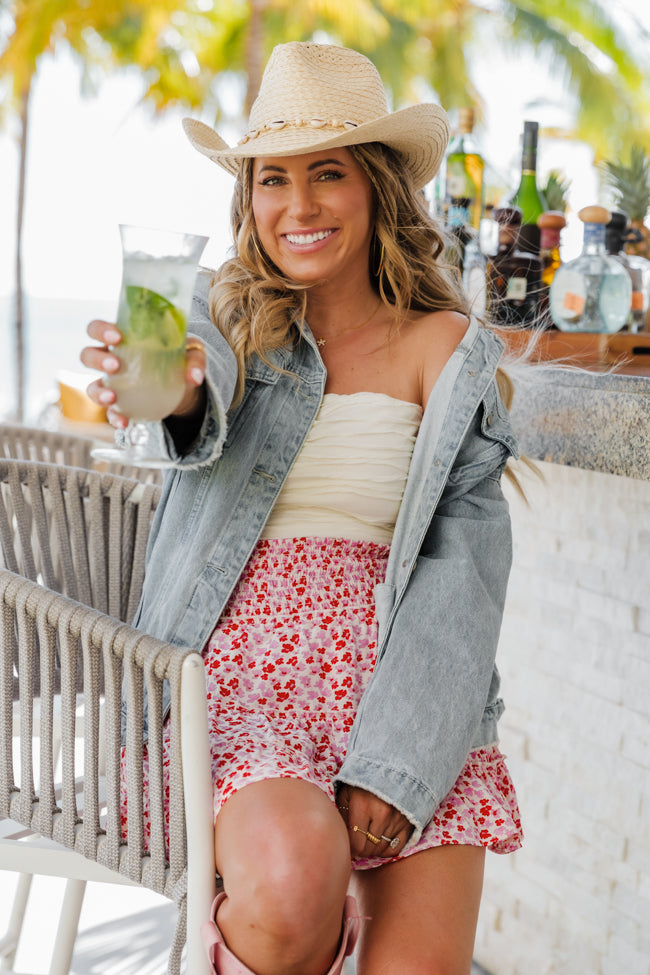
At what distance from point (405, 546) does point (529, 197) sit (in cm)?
123

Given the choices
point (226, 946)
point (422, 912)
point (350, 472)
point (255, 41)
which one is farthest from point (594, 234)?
point (255, 41)

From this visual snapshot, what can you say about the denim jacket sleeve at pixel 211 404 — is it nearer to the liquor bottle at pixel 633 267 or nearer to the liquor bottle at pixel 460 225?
the liquor bottle at pixel 460 225

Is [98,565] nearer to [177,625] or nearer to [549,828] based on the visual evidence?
[177,625]

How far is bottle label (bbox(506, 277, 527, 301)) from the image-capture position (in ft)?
7.03

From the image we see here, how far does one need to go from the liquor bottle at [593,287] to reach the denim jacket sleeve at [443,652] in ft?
1.75

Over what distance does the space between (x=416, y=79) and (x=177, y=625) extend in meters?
16.5

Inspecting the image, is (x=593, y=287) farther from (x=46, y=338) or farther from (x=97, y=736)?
(x=46, y=338)

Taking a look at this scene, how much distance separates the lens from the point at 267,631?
1486 mm

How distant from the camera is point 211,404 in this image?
135cm

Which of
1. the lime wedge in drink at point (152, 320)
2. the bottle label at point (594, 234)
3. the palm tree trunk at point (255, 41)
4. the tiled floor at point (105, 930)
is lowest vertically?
the tiled floor at point (105, 930)

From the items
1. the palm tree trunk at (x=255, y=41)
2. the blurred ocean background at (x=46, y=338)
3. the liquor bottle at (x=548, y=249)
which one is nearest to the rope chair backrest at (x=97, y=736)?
the liquor bottle at (x=548, y=249)

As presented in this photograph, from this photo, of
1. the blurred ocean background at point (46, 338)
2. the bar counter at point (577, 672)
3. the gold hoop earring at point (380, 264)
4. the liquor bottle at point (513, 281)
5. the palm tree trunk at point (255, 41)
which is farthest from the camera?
the blurred ocean background at point (46, 338)

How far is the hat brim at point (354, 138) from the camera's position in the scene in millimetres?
1533

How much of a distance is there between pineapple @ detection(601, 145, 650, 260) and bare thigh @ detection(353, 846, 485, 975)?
147cm
